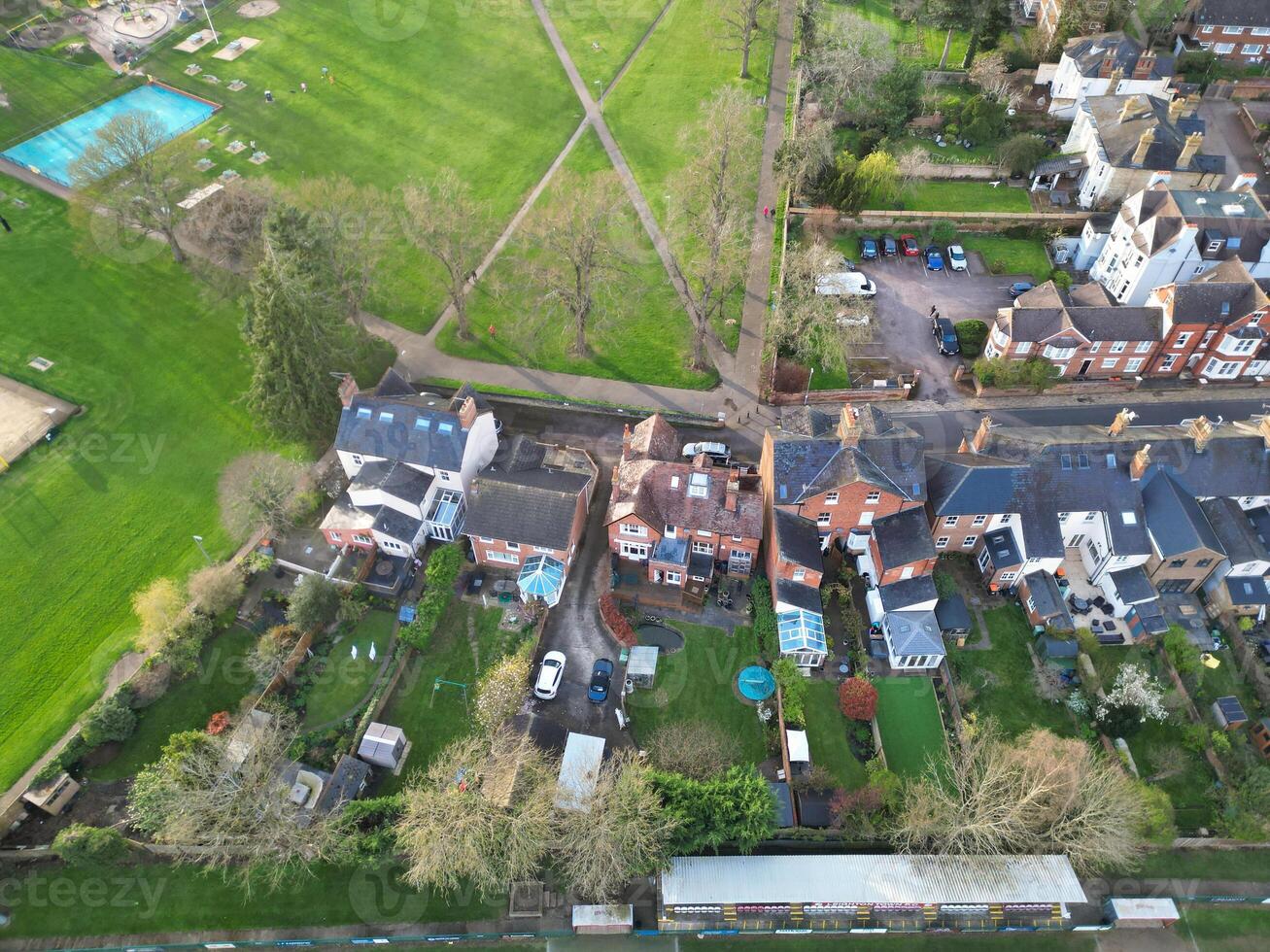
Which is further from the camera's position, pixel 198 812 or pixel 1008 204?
pixel 1008 204

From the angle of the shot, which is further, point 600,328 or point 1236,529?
point 600,328

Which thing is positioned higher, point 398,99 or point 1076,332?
point 398,99

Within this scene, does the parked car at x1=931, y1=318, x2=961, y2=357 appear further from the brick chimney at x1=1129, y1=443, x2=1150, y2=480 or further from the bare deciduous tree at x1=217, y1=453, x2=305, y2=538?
the bare deciduous tree at x1=217, y1=453, x2=305, y2=538

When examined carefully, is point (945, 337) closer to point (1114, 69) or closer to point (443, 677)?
point (1114, 69)

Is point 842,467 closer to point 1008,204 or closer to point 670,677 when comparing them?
point 670,677

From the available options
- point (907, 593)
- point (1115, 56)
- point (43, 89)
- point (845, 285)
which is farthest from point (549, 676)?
point (43, 89)

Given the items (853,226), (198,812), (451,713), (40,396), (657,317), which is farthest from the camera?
(853,226)

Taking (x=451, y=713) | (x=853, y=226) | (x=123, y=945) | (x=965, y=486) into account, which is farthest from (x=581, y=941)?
(x=853, y=226)
